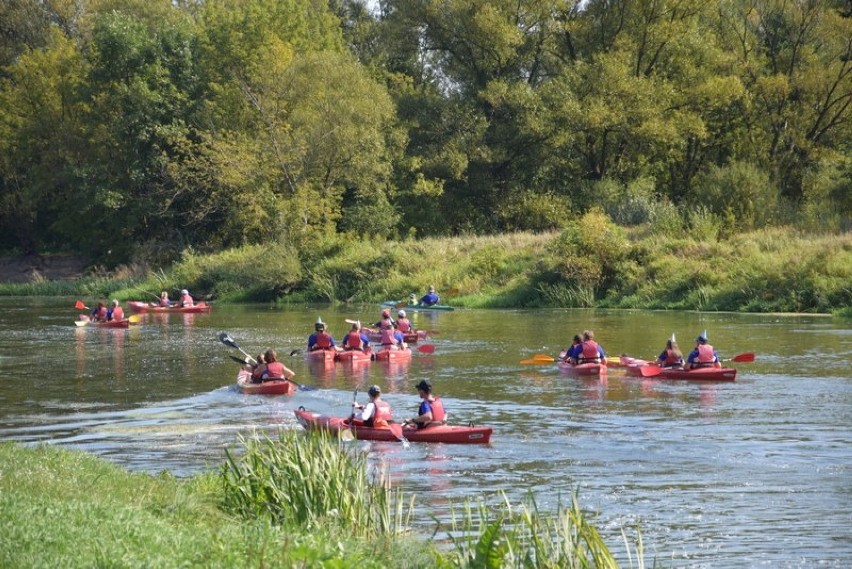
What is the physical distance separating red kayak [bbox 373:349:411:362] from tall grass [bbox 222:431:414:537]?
717 inches

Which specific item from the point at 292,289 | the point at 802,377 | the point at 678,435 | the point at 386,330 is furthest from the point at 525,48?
the point at 678,435

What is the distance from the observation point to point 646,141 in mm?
60000

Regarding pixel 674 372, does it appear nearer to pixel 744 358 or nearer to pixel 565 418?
pixel 744 358

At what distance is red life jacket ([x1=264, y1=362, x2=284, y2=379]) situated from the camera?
2534 cm

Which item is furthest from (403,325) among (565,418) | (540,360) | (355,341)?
(565,418)

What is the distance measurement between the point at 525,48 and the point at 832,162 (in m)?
17.2

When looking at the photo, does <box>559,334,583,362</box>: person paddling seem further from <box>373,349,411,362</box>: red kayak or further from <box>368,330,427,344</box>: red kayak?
<box>368,330,427,344</box>: red kayak

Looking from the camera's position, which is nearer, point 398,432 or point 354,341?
point 398,432

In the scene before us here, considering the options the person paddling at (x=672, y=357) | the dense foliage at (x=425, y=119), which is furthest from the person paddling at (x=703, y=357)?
the dense foliage at (x=425, y=119)

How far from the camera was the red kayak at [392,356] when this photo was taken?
31.0 metres

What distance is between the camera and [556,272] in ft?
157

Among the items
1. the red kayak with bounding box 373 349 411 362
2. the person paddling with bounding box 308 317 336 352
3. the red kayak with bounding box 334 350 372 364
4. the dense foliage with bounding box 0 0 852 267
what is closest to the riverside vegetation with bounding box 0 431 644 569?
the person paddling with bounding box 308 317 336 352

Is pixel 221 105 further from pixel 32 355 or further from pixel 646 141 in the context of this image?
pixel 32 355

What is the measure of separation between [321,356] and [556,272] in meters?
19.3
